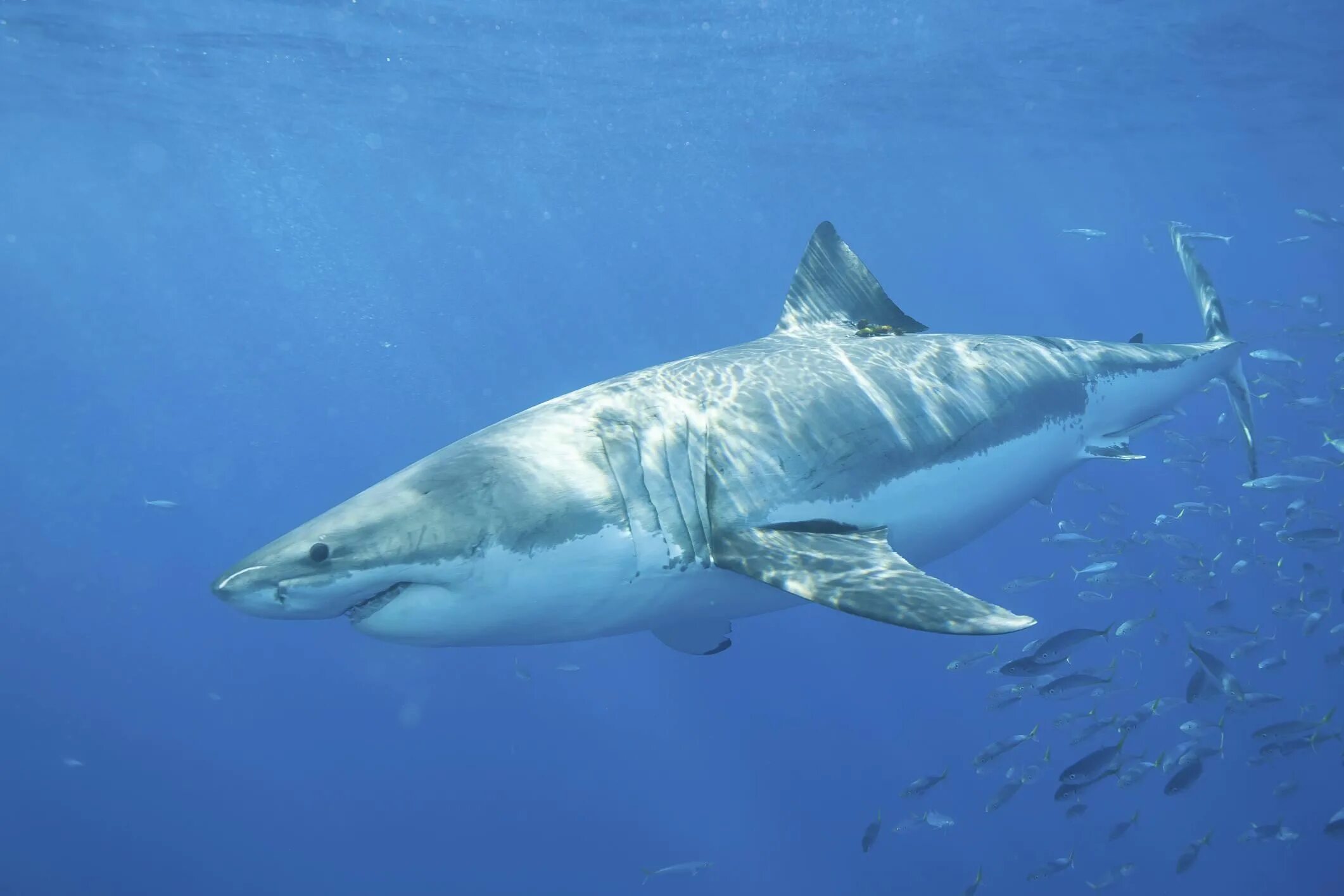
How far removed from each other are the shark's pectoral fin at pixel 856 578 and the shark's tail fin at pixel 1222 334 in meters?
5.45

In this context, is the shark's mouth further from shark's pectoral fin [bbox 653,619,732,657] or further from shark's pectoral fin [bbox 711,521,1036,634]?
shark's pectoral fin [bbox 653,619,732,657]

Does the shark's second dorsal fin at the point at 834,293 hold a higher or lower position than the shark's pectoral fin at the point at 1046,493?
higher

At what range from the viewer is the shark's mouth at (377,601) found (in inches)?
120


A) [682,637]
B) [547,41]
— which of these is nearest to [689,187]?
[547,41]

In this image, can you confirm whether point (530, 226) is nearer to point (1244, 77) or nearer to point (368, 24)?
point (368, 24)

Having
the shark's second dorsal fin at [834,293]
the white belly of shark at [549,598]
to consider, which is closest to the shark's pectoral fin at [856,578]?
the white belly of shark at [549,598]

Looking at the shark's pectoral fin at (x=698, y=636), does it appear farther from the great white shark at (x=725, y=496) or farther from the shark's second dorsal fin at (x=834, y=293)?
the shark's second dorsal fin at (x=834, y=293)

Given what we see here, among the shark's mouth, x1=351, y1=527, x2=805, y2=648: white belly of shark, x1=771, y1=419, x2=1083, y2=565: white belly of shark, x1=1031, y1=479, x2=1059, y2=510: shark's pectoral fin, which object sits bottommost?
x1=1031, y1=479, x2=1059, y2=510: shark's pectoral fin

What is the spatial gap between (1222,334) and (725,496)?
20.4ft

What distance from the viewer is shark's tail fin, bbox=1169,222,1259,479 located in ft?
24.5

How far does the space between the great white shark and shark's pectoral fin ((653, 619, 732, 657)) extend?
0.08 feet

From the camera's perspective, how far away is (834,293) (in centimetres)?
603

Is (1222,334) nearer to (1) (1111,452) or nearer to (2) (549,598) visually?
(1) (1111,452)

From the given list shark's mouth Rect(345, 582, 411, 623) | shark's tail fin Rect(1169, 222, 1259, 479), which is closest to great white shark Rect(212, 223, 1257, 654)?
shark's mouth Rect(345, 582, 411, 623)
